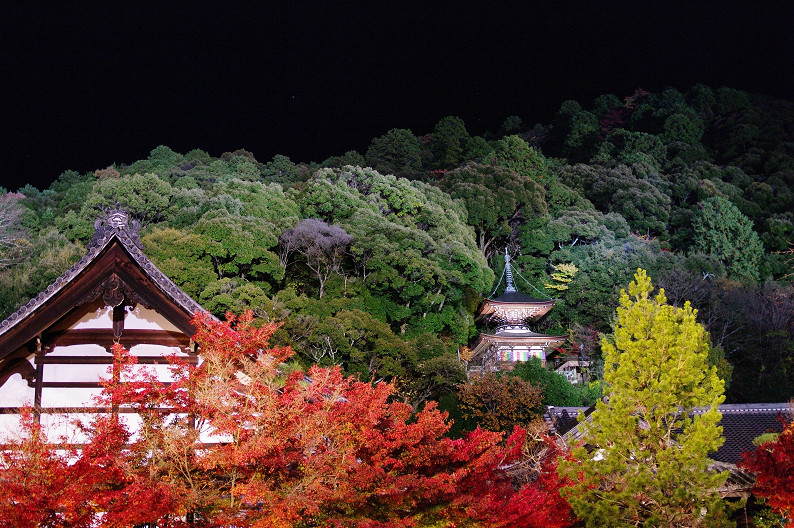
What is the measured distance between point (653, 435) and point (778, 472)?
84.6 inches

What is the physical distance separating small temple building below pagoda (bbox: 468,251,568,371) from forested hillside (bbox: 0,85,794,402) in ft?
3.42

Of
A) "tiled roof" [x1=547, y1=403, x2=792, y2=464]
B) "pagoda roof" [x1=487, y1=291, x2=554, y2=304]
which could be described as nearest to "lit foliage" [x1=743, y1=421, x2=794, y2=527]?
"tiled roof" [x1=547, y1=403, x2=792, y2=464]

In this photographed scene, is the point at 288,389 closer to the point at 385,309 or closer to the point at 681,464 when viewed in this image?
the point at 681,464

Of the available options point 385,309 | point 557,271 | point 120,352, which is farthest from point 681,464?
point 557,271

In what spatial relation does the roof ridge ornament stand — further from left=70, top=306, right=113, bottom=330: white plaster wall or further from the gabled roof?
left=70, top=306, right=113, bottom=330: white plaster wall

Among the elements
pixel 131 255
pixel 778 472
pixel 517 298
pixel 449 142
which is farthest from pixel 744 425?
pixel 449 142

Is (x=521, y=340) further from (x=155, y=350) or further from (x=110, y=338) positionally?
(x=110, y=338)

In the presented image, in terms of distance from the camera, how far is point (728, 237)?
1662 inches

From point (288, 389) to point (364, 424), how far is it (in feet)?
3.25

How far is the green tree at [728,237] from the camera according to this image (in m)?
41.1

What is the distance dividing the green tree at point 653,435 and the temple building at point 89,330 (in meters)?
5.78

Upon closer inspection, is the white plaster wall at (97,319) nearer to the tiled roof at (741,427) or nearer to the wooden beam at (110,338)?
the wooden beam at (110,338)

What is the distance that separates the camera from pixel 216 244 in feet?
95.7

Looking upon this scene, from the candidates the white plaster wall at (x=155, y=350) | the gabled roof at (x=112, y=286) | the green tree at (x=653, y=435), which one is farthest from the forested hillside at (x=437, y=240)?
the gabled roof at (x=112, y=286)
